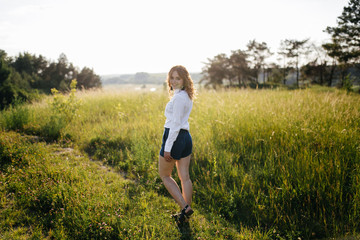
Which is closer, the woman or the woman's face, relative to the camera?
the woman

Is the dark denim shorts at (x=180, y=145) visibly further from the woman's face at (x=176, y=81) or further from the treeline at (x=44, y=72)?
the treeline at (x=44, y=72)

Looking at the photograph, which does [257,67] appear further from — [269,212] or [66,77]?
[269,212]

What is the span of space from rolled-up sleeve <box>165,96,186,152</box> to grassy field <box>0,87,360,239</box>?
1.14m

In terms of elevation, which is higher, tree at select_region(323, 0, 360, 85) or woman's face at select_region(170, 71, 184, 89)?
tree at select_region(323, 0, 360, 85)

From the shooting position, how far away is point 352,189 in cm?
298

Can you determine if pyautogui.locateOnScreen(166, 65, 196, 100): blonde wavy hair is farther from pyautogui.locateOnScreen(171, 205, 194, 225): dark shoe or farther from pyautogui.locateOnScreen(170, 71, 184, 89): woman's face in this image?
pyautogui.locateOnScreen(171, 205, 194, 225): dark shoe

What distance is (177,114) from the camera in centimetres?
253

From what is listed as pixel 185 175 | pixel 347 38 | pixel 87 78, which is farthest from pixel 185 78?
pixel 87 78

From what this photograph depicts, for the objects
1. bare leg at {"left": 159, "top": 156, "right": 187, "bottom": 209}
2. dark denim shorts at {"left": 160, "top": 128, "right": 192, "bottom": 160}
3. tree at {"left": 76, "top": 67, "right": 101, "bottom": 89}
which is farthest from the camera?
tree at {"left": 76, "top": 67, "right": 101, "bottom": 89}

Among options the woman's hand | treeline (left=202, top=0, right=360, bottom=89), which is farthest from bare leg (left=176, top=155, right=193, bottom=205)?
treeline (left=202, top=0, right=360, bottom=89)

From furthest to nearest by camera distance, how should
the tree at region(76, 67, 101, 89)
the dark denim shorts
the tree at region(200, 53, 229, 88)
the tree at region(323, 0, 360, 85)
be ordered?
the tree at region(200, 53, 229, 88)
the tree at region(76, 67, 101, 89)
the tree at region(323, 0, 360, 85)
the dark denim shorts

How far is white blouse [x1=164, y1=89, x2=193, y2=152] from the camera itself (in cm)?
254

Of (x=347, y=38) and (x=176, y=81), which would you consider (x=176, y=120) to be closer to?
(x=176, y=81)

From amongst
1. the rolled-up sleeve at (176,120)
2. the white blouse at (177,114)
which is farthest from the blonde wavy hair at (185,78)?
the rolled-up sleeve at (176,120)
